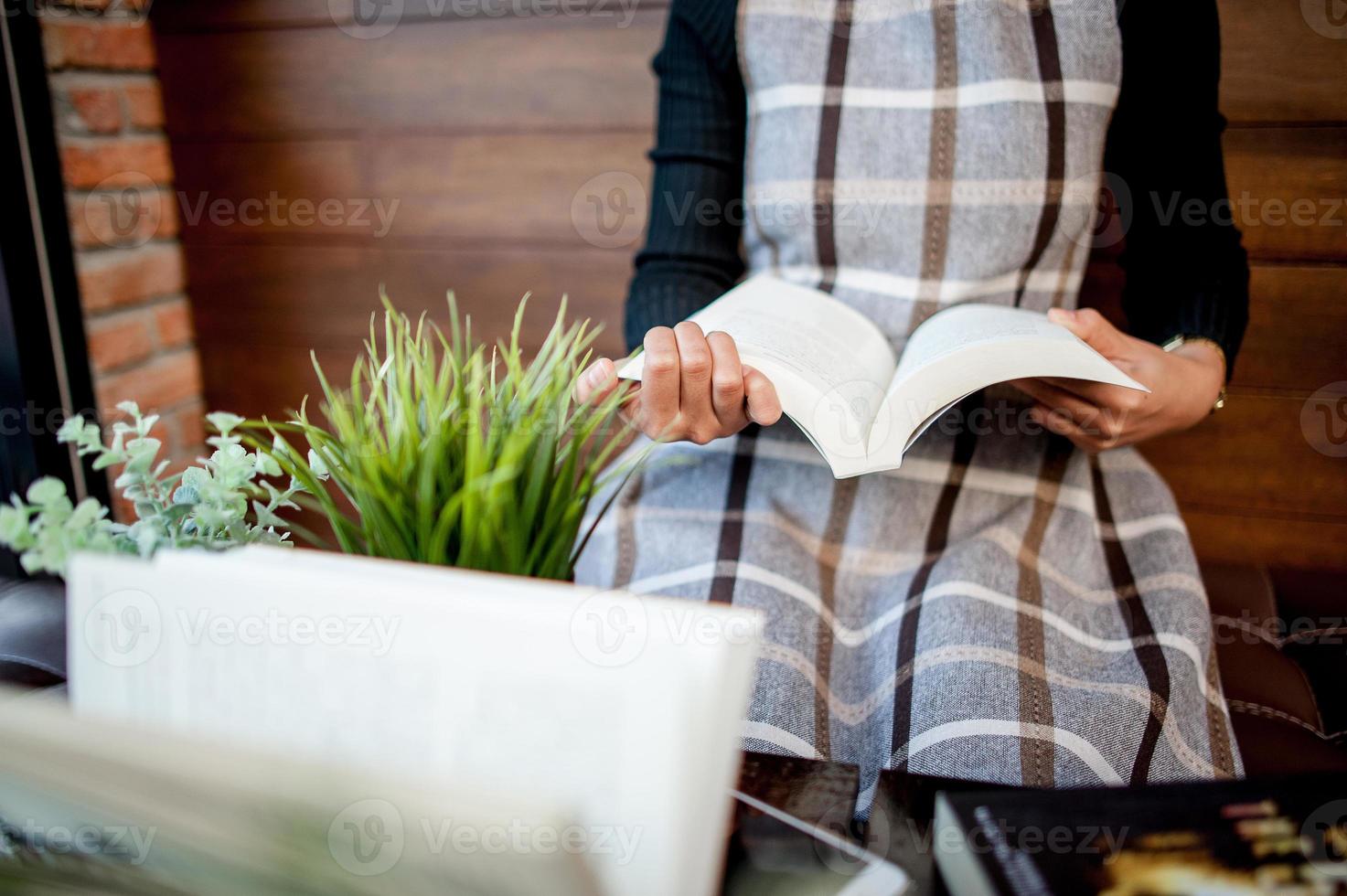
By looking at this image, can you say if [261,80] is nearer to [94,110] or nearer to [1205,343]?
[94,110]

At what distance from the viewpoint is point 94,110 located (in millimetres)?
1366

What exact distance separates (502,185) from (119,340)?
2.17 ft

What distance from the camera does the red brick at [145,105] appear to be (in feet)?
4.70

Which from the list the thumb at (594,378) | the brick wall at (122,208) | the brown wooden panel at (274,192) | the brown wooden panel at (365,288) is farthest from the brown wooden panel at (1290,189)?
the brick wall at (122,208)

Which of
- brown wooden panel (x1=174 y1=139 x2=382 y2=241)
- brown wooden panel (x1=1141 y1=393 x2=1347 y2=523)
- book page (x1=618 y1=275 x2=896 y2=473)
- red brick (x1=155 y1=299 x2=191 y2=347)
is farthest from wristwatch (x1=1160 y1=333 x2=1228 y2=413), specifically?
red brick (x1=155 y1=299 x2=191 y2=347)

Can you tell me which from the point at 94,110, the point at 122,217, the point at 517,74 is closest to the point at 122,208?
the point at 122,217

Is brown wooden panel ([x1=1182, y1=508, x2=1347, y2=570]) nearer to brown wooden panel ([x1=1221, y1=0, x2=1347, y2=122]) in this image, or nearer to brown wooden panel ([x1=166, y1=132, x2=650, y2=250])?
brown wooden panel ([x1=1221, y1=0, x2=1347, y2=122])

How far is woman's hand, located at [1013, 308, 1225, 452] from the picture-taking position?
0.69 m

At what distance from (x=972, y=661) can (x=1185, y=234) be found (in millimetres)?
520

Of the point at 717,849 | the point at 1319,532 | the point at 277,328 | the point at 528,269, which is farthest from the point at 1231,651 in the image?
the point at 277,328

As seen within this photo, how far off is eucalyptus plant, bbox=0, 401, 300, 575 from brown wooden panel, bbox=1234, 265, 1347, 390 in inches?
44.3

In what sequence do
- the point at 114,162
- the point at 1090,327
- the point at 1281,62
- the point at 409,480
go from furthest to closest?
the point at 114,162, the point at 1281,62, the point at 1090,327, the point at 409,480

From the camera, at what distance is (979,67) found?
808mm

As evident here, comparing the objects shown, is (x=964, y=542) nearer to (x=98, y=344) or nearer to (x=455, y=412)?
(x=455, y=412)
